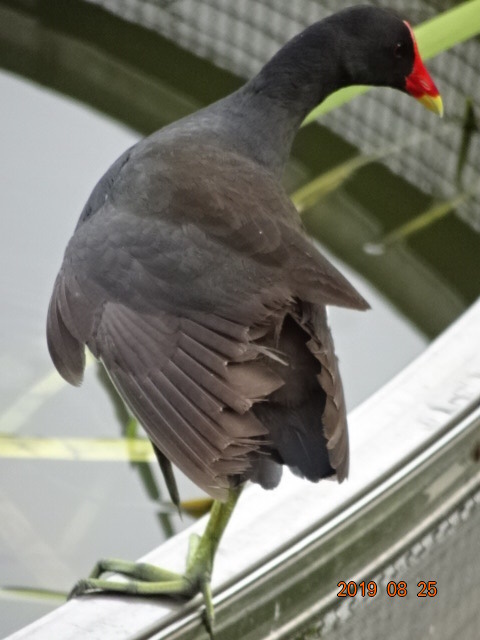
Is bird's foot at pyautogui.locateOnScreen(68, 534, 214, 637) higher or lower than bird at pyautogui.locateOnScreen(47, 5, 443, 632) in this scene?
lower

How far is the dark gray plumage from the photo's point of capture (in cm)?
83

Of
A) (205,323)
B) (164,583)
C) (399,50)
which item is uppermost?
(399,50)

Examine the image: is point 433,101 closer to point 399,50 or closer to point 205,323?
point 399,50

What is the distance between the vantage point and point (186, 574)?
899 millimetres

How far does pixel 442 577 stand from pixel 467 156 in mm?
885

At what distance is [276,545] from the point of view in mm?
873

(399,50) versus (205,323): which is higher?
(399,50)

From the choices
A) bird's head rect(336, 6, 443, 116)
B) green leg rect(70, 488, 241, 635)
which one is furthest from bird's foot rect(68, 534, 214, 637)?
bird's head rect(336, 6, 443, 116)

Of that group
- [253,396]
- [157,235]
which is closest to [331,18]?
[157,235]

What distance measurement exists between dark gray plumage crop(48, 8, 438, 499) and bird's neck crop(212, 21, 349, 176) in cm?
12

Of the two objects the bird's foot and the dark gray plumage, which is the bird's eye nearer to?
the dark gray plumage

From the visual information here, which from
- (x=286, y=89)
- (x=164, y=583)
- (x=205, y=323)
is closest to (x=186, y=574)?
(x=164, y=583)

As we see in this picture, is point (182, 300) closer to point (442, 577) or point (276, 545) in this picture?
point (276, 545)

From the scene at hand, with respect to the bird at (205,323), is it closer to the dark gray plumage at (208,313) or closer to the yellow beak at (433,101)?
the dark gray plumage at (208,313)
